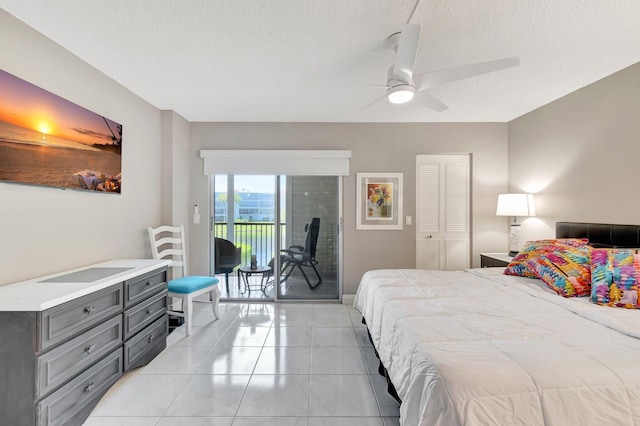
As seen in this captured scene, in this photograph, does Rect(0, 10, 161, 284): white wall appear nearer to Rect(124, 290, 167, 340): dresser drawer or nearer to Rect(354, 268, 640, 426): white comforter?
Rect(124, 290, 167, 340): dresser drawer

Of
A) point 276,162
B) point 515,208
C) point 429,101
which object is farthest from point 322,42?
point 515,208

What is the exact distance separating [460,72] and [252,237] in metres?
3.23

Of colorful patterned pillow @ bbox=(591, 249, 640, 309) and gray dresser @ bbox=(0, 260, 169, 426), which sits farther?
colorful patterned pillow @ bbox=(591, 249, 640, 309)

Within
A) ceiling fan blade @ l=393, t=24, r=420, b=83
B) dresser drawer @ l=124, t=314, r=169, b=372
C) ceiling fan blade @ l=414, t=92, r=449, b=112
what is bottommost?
dresser drawer @ l=124, t=314, r=169, b=372

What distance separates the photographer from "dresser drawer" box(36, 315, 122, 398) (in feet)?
4.93

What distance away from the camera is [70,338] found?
1.66 metres

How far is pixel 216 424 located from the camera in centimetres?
175

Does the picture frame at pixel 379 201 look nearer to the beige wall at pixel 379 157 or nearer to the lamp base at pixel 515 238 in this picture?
the beige wall at pixel 379 157

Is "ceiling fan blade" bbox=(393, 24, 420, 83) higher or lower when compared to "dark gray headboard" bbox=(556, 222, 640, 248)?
higher

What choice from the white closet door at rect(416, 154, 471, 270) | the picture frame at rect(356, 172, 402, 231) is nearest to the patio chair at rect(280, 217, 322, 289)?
the picture frame at rect(356, 172, 402, 231)

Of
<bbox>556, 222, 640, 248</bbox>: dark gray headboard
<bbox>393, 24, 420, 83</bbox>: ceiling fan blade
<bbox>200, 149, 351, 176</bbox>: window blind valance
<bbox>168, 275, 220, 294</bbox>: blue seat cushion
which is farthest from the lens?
<bbox>200, 149, 351, 176</bbox>: window blind valance

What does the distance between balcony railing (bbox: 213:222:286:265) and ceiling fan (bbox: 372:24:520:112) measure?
265 cm

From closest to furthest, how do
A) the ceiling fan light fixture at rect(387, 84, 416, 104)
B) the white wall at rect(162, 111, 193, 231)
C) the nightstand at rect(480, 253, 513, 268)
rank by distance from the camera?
the ceiling fan light fixture at rect(387, 84, 416, 104), the nightstand at rect(480, 253, 513, 268), the white wall at rect(162, 111, 193, 231)

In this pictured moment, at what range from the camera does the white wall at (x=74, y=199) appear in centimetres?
184
